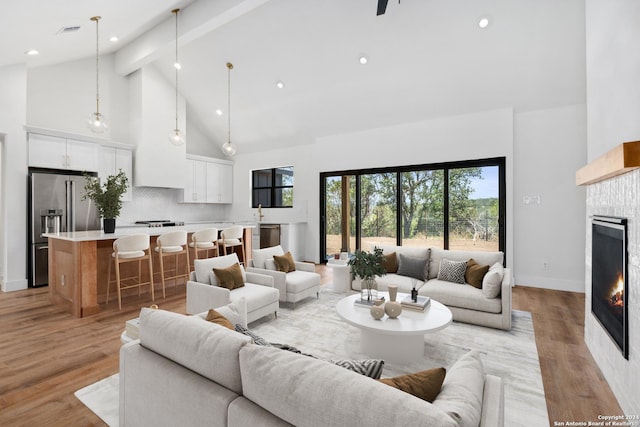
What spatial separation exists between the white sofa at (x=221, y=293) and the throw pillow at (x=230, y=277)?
5 cm

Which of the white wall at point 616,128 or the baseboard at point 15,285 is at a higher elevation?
the white wall at point 616,128

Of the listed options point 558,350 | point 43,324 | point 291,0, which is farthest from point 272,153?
point 558,350

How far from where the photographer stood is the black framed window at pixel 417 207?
213 inches

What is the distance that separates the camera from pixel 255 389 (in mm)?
1114

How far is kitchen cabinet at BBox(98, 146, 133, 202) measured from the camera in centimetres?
599

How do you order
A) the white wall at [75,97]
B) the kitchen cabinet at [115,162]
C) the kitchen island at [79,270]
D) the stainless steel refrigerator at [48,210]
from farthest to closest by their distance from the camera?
1. the kitchen cabinet at [115,162]
2. the white wall at [75,97]
3. the stainless steel refrigerator at [48,210]
4. the kitchen island at [79,270]

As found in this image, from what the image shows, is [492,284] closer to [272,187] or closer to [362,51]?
[362,51]

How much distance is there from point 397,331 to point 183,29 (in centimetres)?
498

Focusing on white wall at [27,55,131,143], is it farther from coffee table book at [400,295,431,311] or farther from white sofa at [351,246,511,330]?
coffee table book at [400,295,431,311]

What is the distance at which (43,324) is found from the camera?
3.42 metres

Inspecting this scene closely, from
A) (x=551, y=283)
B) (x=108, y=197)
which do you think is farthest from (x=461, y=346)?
(x=108, y=197)

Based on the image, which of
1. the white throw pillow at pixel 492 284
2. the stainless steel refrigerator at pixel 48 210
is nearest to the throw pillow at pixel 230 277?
the white throw pillow at pixel 492 284

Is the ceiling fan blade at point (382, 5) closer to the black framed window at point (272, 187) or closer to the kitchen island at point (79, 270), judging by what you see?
the kitchen island at point (79, 270)

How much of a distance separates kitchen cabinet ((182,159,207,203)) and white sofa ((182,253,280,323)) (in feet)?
14.8
